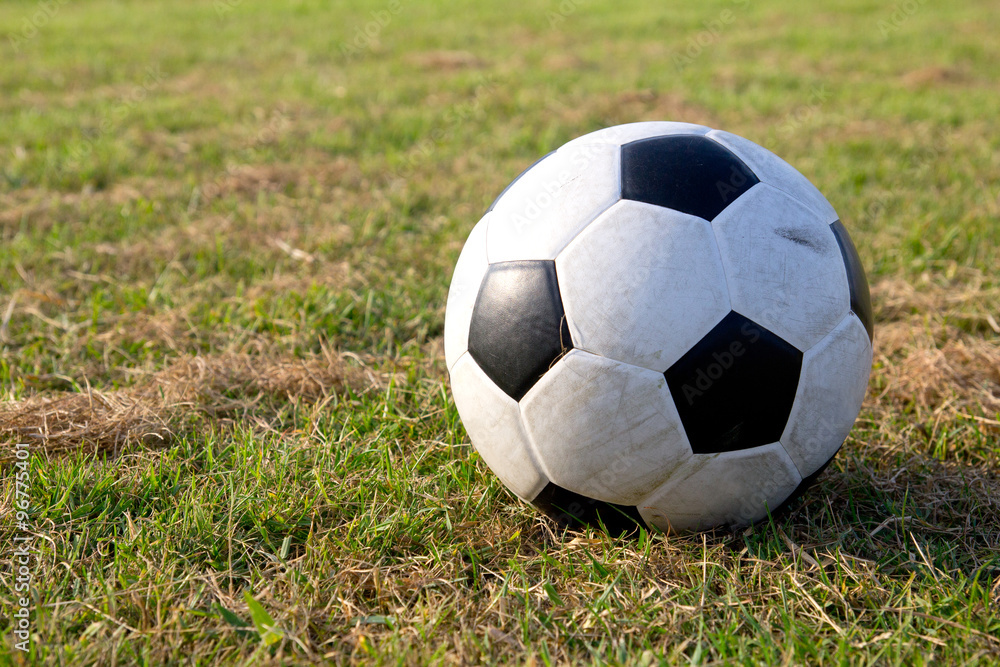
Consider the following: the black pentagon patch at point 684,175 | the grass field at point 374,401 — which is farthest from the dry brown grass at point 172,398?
the black pentagon patch at point 684,175

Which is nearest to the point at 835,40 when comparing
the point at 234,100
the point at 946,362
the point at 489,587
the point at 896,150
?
the point at 896,150

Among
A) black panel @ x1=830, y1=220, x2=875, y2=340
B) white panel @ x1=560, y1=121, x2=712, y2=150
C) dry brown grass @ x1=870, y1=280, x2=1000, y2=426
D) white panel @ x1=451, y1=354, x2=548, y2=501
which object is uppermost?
white panel @ x1=560, y1=121, x2=712, y2=150

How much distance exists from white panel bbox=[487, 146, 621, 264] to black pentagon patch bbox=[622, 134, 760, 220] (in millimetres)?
49

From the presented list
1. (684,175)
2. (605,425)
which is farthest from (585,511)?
(684,175)

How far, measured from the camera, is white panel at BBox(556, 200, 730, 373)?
6.12 ft

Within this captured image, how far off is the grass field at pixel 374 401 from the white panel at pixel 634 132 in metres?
1.10

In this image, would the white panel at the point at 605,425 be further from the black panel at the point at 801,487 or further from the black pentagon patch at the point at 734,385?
the black panel at the point at 801,487

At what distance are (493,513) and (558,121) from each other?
455 centimetres

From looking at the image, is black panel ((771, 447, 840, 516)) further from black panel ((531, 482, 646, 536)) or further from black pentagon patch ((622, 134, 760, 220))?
black pentagon patch ((622, 134, 760, 220))

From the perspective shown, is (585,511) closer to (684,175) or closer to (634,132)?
(684,175)

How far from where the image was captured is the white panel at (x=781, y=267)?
1.91 meters

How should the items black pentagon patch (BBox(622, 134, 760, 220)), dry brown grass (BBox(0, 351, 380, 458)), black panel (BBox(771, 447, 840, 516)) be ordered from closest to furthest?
black pentagon patch (BBox(622, 134, 760, 220))
black panel (BBox(771, 447, 840, 516))
dry brown grass (BBox(0, 351, 380, 458))

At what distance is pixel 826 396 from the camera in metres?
2.00

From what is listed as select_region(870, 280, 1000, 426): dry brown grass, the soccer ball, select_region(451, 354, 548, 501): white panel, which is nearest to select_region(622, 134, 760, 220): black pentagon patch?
the soccer ball
